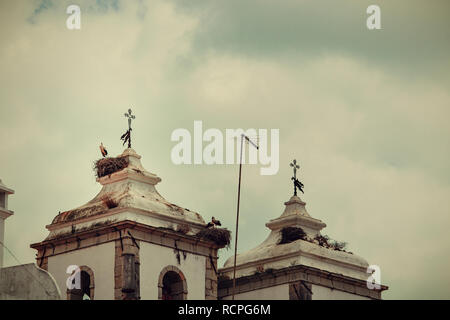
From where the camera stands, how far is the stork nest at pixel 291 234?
5334 cm

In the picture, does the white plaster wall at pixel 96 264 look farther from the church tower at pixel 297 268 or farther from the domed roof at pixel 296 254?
the domed roof at pixel 296 254

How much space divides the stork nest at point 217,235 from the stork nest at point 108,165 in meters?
3.44

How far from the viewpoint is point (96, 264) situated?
157ft

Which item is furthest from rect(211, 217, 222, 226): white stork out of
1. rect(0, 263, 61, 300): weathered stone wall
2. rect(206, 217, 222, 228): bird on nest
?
rect(0, 263, 61, 300): weathered stone wall

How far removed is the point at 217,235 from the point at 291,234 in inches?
185

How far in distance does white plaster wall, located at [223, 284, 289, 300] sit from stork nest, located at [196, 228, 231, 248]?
9.59 feet

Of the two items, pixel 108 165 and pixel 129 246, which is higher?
pixel 108 165

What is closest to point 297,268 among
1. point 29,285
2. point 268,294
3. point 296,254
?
point 296,254

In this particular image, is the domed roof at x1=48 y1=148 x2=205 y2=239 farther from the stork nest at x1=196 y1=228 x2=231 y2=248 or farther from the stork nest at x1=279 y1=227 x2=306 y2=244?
the stork nest at x1=279 y1=227 x2=306 y2=244

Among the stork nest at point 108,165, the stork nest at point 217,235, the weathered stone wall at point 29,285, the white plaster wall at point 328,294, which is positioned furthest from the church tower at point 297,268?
the weathered stone wall at point 29,285

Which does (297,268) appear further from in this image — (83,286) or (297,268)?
(83,286)

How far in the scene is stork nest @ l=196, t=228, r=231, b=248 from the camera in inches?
1948

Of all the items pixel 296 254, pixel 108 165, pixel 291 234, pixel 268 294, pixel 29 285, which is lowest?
pixel 29 285
